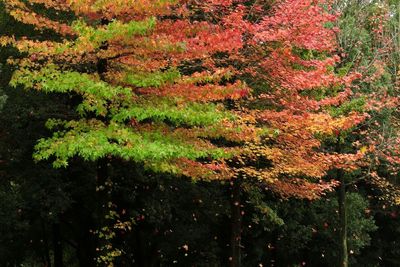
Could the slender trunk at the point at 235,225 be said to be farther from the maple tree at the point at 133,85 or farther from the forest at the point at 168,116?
the maple tree at the point at 133,85

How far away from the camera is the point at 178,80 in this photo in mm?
11195

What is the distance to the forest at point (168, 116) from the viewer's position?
1048 centimetres

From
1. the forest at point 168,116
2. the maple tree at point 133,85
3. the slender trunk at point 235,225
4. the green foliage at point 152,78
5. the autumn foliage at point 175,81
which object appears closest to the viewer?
the maple tree at point 133,85

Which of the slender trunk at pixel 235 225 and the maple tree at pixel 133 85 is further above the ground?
the maple tree at pixel 133 85

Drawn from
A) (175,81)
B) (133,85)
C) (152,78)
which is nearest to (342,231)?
(175,81)

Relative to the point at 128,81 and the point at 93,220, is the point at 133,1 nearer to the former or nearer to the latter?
the point at 128,81

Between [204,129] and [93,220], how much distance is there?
742cm

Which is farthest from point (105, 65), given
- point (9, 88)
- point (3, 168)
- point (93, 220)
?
point (93, 220)

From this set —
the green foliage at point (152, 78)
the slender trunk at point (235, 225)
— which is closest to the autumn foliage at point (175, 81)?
the green foliage at point (152, 78)

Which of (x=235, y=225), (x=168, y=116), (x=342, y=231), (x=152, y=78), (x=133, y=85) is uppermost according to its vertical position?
(x=133, y=85)

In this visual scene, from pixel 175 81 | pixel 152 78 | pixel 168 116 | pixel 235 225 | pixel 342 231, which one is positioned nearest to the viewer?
pixel 168 116

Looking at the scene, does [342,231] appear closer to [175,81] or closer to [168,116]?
[175,81]

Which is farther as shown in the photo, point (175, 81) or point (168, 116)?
point (175, 81)

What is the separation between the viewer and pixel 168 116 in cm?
1022
